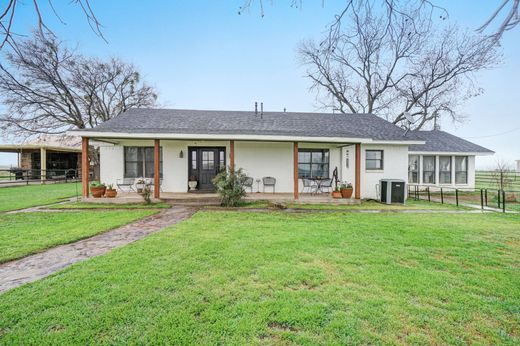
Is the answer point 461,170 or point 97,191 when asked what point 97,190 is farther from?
point 461,170

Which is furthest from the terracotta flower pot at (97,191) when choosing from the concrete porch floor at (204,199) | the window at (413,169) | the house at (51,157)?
the house at (51,157)

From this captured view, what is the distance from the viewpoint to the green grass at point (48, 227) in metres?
4.46

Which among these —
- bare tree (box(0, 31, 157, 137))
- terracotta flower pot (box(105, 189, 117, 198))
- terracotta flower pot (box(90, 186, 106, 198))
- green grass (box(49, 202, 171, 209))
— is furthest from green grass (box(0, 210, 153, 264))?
bare tree (box(0, 31, 157, 137))

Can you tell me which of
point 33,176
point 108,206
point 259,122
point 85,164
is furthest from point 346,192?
point 33,176

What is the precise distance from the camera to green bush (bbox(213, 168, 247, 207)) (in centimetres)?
884

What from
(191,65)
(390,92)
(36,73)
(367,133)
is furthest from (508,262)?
(36,73)

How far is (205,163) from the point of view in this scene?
38.0ft

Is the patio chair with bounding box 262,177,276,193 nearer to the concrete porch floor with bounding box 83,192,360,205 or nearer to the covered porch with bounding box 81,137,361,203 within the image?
the covered porch with bounding box 81,137,361,203

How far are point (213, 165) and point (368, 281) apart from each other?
9.42 metres

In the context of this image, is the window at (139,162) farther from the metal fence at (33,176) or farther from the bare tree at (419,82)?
the metal fence at (33,176)

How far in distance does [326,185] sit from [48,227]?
33.5ft

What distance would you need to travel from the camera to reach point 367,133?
11914 mm

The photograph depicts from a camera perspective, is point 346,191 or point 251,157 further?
point 251,157

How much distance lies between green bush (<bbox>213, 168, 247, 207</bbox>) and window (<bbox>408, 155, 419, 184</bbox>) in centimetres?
1003
